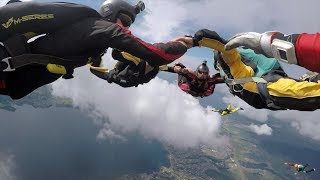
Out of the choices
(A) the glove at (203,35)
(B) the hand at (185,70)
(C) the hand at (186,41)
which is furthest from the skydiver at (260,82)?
(B) the hand at (185,70)

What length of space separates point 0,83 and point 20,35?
3.99 feet

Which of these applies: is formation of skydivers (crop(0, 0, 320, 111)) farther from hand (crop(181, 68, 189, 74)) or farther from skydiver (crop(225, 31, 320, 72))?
hand (crop(181, 68, 189, 74))

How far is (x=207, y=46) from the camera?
6.00 meters

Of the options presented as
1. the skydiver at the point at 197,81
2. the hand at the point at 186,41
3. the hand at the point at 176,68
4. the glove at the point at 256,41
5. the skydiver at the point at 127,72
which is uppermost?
the glove at the point at 256,41

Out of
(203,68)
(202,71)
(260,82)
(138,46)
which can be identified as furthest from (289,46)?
(203,68)

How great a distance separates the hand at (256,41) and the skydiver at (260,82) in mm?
2035

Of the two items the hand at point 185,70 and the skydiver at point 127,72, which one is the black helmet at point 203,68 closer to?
the hand at point 185,70

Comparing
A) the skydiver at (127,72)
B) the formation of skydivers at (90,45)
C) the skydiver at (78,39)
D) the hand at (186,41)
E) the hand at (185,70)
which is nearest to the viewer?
the formation of skydivers at (90,45)

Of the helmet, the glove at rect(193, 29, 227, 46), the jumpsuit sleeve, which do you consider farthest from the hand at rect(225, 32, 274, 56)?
the helmet

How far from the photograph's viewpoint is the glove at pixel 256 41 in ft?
10.9

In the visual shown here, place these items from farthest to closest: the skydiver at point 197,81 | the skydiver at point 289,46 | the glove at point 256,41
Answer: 1. the skydiver at point 197,81
2. the glove at point 256,41
3. the skydiver at point 289,46

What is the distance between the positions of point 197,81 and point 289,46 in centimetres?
675

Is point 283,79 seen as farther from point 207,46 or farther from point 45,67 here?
point 45,67

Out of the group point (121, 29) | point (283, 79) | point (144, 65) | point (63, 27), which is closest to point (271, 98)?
point (283, 79)
